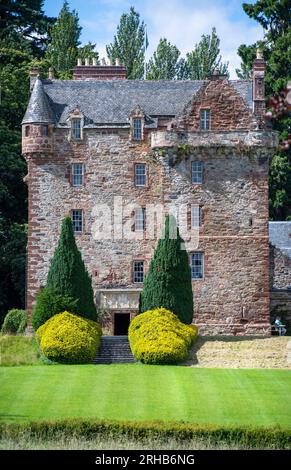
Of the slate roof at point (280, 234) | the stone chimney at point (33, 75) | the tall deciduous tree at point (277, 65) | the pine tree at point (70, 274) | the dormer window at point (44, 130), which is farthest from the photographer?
the tall deciduous tree at point (277, 65)

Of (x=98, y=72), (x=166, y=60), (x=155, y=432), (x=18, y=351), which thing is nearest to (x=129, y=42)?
(x=166, y=60)

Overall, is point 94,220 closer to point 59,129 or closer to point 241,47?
point 59,129

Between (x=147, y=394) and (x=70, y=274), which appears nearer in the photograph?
(x=147, y=394)

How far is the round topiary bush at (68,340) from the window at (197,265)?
7.06 metres

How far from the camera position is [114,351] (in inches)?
2662

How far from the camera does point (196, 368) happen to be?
6294 cm

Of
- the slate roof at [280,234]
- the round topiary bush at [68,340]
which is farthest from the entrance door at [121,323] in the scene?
the slate roof at [280,234]

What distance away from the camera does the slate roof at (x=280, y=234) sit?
270 feet

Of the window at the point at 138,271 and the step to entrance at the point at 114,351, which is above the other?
the window at the point at 138,271

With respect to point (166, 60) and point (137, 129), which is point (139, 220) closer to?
point (137, 129)

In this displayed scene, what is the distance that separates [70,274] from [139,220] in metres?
6.35

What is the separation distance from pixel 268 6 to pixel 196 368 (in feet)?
131

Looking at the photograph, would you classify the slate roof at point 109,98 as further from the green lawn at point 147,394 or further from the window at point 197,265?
the green lawn at point 147,394

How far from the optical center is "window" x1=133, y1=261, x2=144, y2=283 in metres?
73.1
